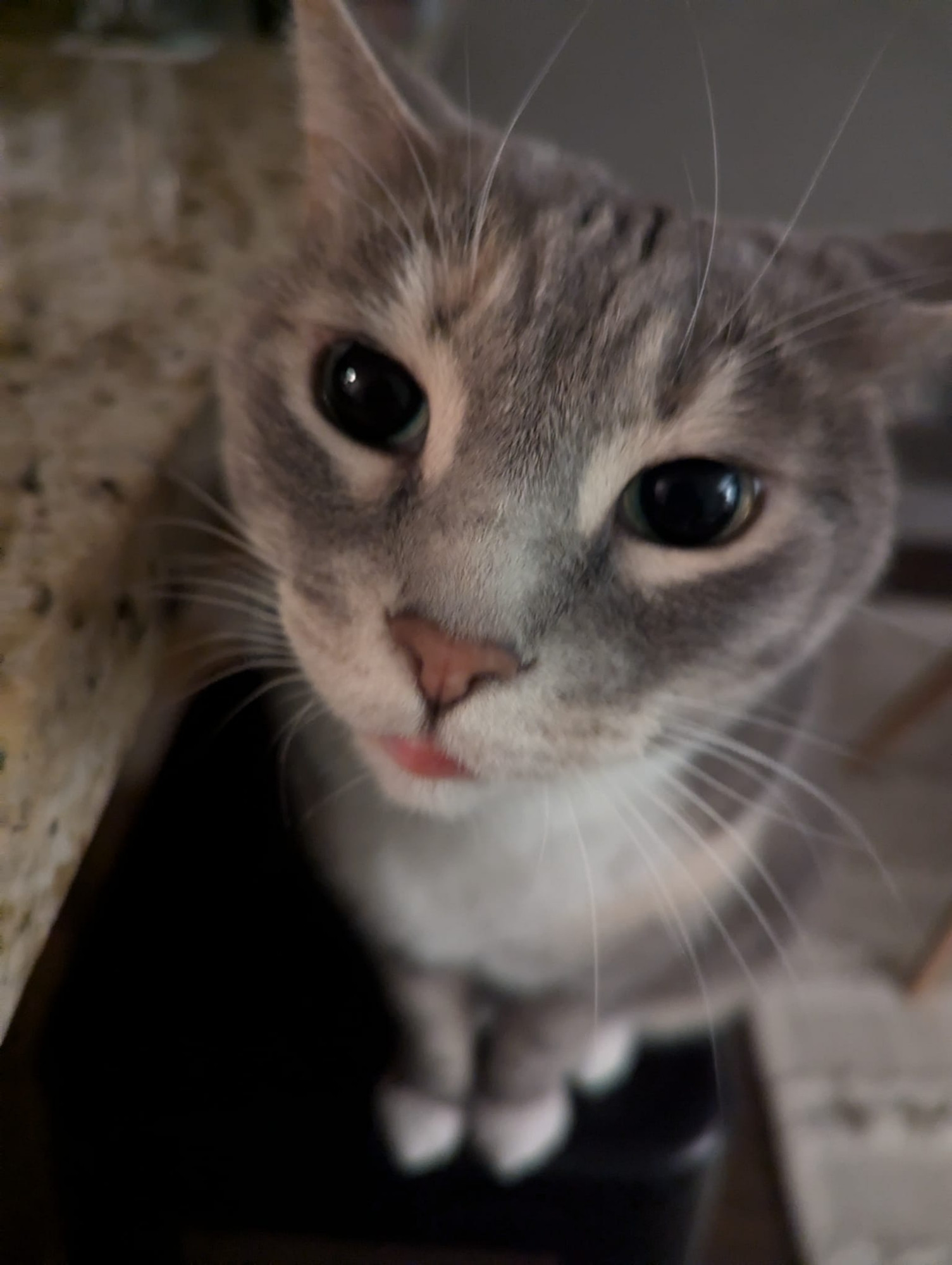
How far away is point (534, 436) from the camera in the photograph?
1.52 feet

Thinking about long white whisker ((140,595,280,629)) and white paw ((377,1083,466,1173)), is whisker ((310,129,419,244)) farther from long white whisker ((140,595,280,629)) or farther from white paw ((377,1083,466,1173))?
white paw ((377,1083,466,1173))

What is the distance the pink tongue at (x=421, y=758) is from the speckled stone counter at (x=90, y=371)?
0.42 feet

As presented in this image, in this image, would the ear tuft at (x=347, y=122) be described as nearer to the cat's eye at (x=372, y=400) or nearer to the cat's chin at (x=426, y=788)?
the cat's eye at (x=372, y=400)

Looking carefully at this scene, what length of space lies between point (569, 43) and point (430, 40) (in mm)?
389

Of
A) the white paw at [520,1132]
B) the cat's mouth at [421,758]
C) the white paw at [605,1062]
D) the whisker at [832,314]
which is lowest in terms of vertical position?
the white paw at [520,1132]

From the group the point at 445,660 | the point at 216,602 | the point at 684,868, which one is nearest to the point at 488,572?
the point at 445,660

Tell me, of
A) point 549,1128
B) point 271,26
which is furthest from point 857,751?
point 271,26

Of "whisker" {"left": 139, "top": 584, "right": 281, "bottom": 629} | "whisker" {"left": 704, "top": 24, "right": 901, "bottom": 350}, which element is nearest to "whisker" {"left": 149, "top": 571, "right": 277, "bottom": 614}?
"whisker" {"left": 139, "top": 584, "right": 281, "bottom": 629}

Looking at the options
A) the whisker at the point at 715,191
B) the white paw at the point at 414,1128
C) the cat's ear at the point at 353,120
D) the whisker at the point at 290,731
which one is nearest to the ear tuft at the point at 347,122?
the cat's ear at the point at 353,120

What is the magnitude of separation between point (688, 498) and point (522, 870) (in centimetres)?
25

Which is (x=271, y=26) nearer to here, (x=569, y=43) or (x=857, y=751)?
(x=569, y=43)

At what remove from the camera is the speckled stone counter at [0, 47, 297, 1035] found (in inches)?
14.7

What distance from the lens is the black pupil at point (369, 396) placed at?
1.68ft

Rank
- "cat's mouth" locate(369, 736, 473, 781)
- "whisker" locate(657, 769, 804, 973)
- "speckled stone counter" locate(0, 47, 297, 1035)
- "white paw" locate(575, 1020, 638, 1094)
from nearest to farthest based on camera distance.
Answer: "speckled stone counter" locate(0, 47, 297, 1035) → "cat's mouth" locate(369, 736, 473, 781) → "whisker" locate(657, 769, 804, 973) → "white paw" locate(575, 1020, 638, 1094)
